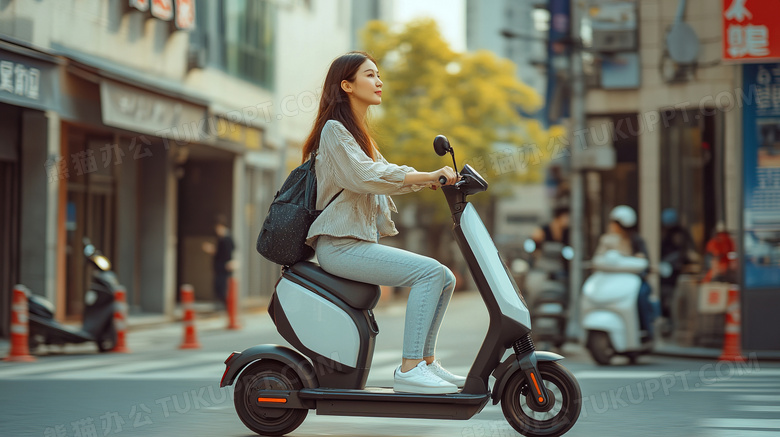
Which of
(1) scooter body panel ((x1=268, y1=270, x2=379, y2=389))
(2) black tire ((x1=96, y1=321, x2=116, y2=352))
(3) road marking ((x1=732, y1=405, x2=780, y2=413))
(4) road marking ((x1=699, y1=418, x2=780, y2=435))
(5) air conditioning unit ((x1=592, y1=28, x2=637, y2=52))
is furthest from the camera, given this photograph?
(5) air conditioning unit ((x1=592, y1=28, x2=637, y2=52))

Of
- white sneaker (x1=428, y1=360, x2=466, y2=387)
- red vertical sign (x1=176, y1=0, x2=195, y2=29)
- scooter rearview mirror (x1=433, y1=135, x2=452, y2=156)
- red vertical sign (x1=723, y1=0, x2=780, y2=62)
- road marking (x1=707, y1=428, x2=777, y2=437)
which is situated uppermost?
red vertical sign (x1=176, y1=0, x2=195, y2=29)

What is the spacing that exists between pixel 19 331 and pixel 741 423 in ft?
24.3

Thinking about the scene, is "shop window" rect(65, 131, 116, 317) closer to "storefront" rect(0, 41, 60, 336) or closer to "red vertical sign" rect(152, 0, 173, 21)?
"storefront" rect(0, 41, 60, 336)

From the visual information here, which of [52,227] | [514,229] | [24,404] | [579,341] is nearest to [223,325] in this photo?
[52,227]

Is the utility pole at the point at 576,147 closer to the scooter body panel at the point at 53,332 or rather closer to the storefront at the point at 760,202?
the storefront at the point at 760,202

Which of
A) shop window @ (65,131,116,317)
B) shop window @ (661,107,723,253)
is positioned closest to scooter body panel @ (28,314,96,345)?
shop window @ (65,131,116,317)

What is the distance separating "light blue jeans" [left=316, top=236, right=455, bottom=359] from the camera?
5359 mm

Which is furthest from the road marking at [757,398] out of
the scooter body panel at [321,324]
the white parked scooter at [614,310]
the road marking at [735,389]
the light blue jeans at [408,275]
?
the scooter body panel at [321,324]

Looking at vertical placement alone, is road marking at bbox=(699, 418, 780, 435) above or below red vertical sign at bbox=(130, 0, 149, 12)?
below

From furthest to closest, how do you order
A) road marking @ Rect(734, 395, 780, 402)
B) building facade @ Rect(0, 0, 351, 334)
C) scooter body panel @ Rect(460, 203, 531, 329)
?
building facade @ Rect(0, 0, 351, 334), road marking @ Rect(734, 395, 780, 402), scooter body panel @ Rect(460, 203, 531, 329)

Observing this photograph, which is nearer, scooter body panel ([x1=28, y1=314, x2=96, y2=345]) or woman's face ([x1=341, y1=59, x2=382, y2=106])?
woman's face ([x1=341, y1=59, x2=382, y2=106])

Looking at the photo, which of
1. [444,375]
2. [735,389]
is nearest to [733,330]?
[735,389]

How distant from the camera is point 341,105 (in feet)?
18.3

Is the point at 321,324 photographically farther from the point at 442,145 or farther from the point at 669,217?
the point at 669,217
